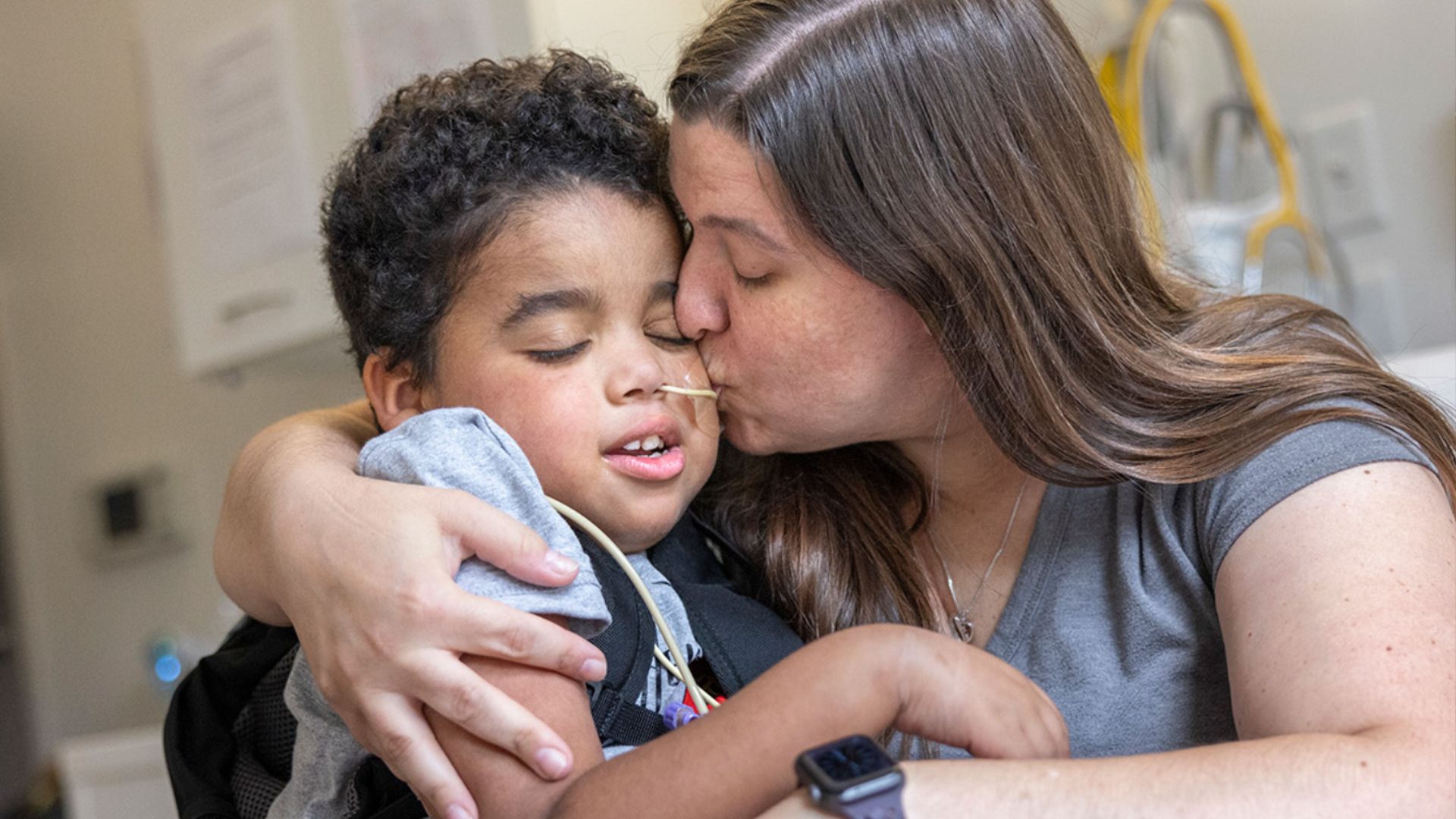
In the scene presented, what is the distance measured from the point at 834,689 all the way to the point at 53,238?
3353 millimetres

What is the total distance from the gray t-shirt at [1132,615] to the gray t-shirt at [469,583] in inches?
12.5

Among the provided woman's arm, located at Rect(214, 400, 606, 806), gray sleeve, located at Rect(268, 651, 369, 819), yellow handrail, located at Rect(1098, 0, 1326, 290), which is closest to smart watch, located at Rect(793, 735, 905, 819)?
woman's arm, located at Rect(214, 400, 606, 806)

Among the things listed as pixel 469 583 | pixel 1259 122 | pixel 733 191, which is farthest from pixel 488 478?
pixel 1259 122

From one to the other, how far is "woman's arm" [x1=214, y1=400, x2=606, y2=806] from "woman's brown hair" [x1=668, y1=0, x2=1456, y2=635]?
39cm

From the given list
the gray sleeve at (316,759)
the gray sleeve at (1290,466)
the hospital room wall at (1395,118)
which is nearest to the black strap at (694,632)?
the gray sleeve at (316,759)

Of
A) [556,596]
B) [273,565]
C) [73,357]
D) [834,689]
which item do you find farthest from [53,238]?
[834,689]

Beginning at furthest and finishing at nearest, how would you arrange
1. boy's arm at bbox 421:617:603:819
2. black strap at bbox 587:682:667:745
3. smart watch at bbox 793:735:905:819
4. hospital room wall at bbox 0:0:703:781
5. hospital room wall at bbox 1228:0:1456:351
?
hospital room wall at bbox 0:0:703:781, hospital room wall at bbox 1228:0:1456:351, black strap at bbox 587:682:667:745, boy's arm at bbox 421:617:603:819, smart watch at bbox 793:735:905:819

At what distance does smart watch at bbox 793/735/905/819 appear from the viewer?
0.66 metres

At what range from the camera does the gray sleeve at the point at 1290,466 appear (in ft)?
2.97

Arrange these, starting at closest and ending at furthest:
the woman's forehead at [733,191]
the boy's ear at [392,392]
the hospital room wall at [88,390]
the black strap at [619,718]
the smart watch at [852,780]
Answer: the smart watch at [852,780], the black strap at [619,718], the woman's forehead at [733,191], the boy's ear at [392,392], the hospital room wall at [88,390]

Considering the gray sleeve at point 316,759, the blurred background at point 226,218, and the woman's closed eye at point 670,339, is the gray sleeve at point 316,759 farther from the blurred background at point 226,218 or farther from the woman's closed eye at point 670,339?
the blurred background at point 226,218

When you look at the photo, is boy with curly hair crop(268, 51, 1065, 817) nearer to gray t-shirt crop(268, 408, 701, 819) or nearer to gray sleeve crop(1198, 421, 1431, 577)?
gray t-shirt crop(268, 408, 701, 819)

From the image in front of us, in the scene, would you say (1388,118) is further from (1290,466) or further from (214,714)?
(214,714)

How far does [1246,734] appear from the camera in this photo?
86 cm
